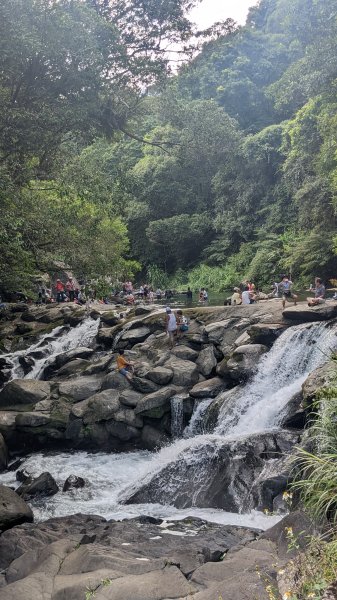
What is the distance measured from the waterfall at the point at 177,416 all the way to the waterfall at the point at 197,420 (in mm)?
181

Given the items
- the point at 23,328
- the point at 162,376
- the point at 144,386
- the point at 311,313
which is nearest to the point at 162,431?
the point at 144,386

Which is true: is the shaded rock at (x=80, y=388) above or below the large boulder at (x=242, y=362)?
below

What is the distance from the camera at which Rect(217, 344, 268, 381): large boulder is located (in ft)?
44.4

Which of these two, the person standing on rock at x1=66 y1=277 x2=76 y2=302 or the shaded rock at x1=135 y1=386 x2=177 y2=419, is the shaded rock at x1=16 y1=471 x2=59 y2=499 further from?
the person standing on rock at x1=66 y1=277 x2=76 y2=302

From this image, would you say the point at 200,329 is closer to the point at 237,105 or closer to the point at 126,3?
the point at 126,3

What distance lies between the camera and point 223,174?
41.3 metres

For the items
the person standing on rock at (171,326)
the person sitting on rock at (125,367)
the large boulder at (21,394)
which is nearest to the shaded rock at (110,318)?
the person standing on rock at (171,326)

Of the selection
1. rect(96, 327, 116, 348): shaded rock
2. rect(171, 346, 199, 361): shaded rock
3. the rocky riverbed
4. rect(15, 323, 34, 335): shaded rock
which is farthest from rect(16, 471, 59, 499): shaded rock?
rect(15, 323, 34, 335): shaded rock

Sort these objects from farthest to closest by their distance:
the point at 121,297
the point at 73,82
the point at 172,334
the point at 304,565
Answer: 1. the point at 121,297
2. the point at 172,334
3. the point at 73,82
4. the point at 304,565

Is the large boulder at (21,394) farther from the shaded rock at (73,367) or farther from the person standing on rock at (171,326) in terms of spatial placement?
the person standing on rock at (171,326)

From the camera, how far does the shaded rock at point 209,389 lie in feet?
45.4

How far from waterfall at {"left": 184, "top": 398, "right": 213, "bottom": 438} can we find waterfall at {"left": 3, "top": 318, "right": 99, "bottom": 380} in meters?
7.01

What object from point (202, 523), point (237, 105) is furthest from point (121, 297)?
point (237, 105)

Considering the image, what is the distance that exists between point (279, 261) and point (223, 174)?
1226 centimetres
